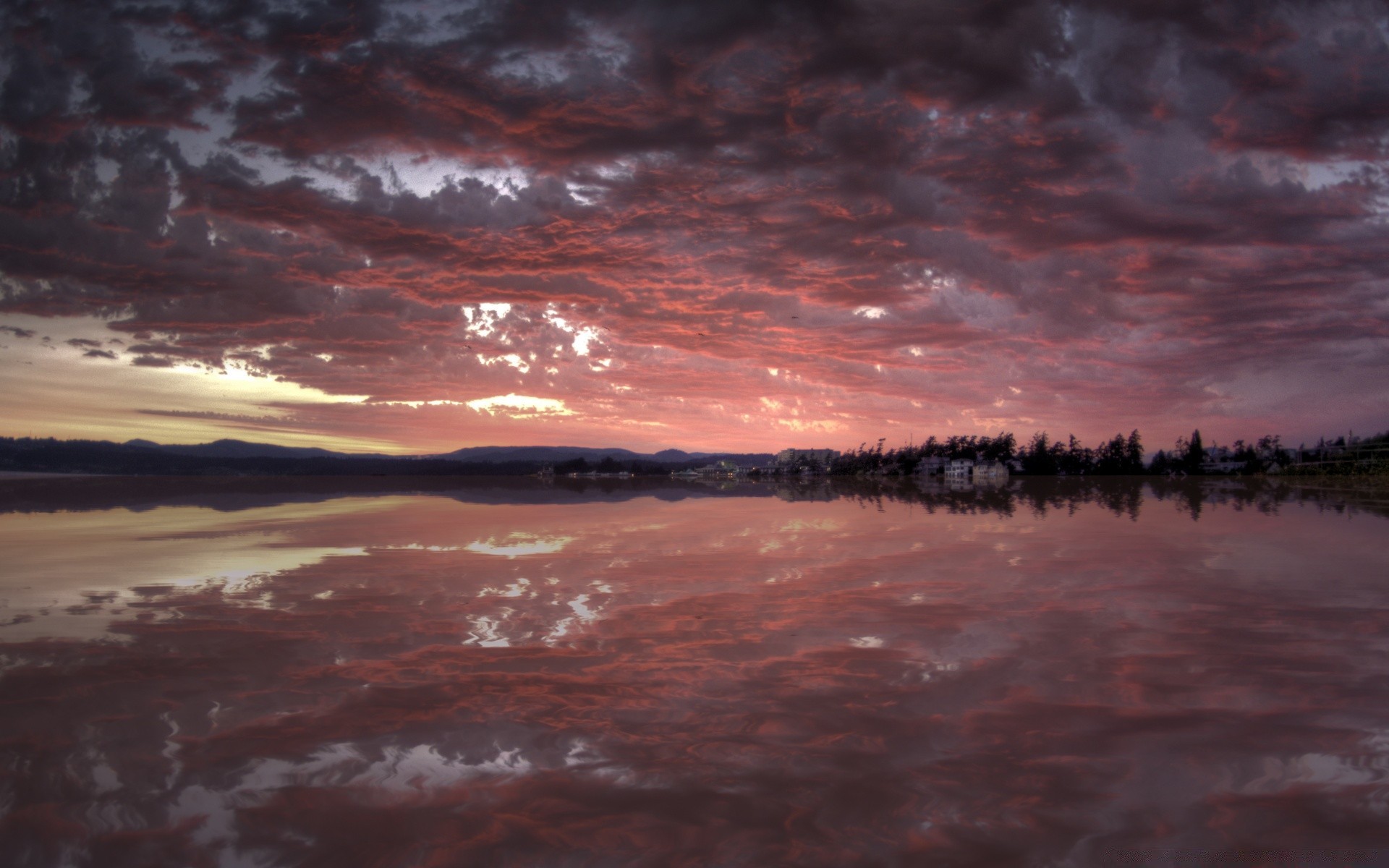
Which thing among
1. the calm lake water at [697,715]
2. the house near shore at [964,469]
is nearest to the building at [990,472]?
the house near shore at [964,469]

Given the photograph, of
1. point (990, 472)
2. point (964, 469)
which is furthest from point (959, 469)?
point (990, 472)

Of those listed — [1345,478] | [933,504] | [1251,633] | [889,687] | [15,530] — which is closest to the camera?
[889,687]

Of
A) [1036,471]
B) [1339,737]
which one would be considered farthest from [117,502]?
[1036,471]

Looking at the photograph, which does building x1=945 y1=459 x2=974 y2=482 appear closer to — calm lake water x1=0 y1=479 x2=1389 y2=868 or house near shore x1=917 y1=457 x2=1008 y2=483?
house near shore x1=917 y1=457 x2=1008 y2=483

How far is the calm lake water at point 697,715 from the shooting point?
4969 millimetres

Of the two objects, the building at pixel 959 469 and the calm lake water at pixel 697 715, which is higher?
the building at pixel 959 469

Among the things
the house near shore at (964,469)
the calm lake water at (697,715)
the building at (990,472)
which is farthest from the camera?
the house near shore at (964,469)

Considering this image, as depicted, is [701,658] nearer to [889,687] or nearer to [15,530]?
[889,687]

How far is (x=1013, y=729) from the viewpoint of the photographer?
21.8 feet

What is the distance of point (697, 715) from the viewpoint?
282 inches

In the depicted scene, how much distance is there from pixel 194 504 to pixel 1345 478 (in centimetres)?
8936

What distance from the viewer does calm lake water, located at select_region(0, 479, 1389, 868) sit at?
16.3ft

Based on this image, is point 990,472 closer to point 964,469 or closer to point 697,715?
point 964,469

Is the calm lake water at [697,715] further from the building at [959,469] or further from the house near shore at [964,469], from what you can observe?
the building at [959,469]
